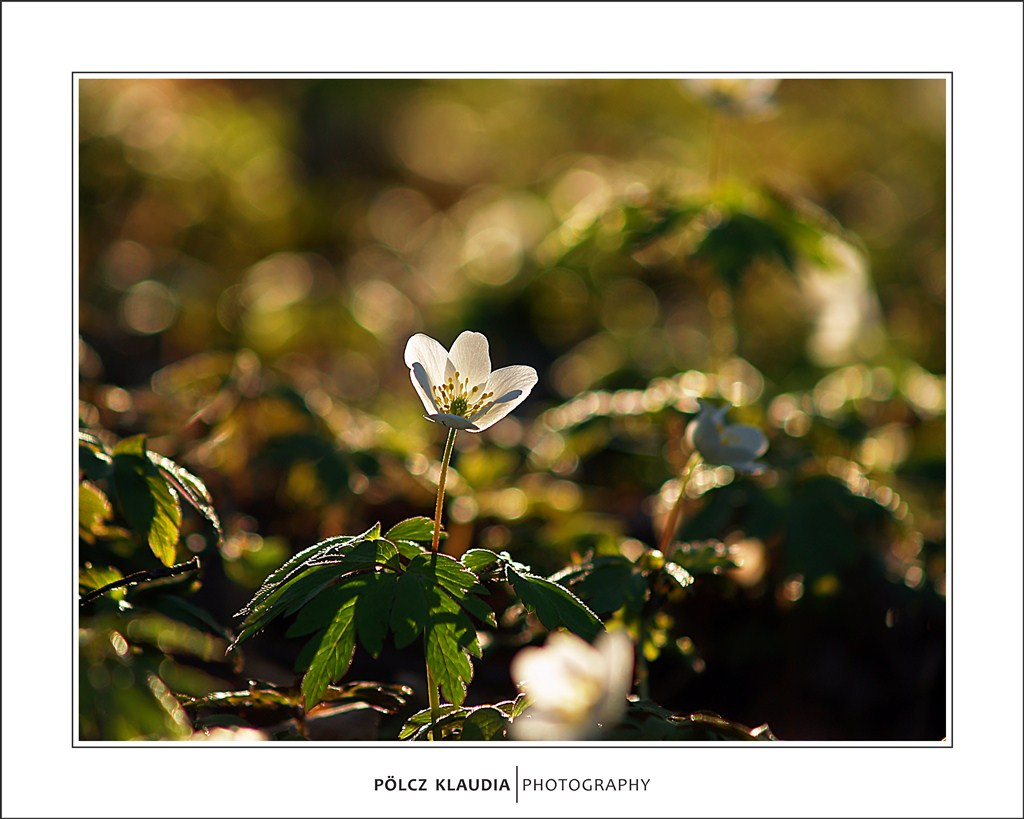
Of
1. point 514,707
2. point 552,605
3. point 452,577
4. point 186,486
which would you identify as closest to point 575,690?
point 514,707

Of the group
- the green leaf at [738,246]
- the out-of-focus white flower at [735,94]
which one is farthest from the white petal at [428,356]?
the out-of-focus white flower at [735,94]

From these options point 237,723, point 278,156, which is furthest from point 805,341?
point 278,156

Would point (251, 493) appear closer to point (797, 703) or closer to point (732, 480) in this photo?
point (732, 480)

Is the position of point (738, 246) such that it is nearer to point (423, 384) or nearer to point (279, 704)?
point (423, 384)

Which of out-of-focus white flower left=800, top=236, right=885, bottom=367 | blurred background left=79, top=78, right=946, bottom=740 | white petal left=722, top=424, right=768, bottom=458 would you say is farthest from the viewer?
out-of-focus white flower left=800, top=236, right=885, bottom=367

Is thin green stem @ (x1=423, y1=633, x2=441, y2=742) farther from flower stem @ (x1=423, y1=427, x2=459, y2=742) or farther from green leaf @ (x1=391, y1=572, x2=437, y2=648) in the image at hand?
green leaf @ (x1=391, y1=572, x2=437, y2=648)

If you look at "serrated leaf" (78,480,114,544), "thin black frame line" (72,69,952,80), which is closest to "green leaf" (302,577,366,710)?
"serrated leaf" (78,480,114,544)
